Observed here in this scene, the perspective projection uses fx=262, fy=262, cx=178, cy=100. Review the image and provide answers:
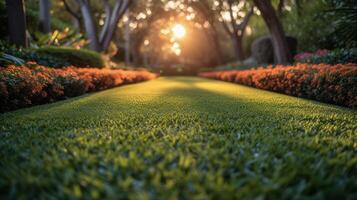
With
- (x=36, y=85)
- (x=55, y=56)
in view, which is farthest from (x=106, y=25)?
(x=36, y=85)

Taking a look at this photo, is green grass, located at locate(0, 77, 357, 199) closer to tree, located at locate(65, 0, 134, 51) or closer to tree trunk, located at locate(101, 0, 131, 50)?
tree, located at locate(65, 0, 134, 51)

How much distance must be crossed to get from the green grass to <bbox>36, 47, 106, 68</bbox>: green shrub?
5.13 metres

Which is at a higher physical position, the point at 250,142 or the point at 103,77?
the point at 103,77

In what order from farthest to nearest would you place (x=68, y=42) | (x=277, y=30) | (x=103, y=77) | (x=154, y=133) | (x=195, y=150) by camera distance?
(x=68, y=42) → (x=277, y=30) → (x=103, y=77) → (x=154, y=133) → (x=195, y=150)

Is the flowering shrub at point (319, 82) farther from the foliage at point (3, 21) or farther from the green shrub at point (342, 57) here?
the foliage at point (3, 21)

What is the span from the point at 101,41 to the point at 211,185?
521 inches

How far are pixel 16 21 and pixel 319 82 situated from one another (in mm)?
6629

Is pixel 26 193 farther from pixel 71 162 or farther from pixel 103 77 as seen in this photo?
pixel 103 77

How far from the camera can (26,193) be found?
1172 mm

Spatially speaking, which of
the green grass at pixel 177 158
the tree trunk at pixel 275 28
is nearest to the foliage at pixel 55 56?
the green grass at pixel 177 158

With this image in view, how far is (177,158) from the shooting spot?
1.54m

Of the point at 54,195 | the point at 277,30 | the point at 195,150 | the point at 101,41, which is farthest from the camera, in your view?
the point at 101,41

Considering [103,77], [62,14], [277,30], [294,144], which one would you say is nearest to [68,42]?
[103,77]

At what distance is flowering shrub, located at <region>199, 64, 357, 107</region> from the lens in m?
3.92
